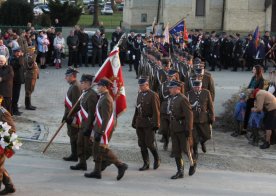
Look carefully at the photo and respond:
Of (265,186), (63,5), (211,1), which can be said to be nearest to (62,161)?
(265,186)

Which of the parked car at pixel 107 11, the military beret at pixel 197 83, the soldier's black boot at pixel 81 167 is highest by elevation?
the parked car at pixel 107 11

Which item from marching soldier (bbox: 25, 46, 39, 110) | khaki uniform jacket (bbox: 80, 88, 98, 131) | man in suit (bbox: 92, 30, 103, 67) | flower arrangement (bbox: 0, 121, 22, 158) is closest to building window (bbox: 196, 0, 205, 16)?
man in suit (bbox: 92, 30, 103, 67)

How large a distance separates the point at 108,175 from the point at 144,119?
1274 millimetres

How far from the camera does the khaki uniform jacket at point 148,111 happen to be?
12.0 meters

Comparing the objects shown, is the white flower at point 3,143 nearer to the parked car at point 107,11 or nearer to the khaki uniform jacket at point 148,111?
the khaki uniform jacket at point 148,111

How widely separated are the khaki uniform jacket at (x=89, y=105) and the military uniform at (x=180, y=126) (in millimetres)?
1405

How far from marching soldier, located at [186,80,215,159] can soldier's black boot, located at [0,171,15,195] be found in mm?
4223

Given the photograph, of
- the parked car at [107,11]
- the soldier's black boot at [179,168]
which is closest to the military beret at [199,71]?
the soldier's black boot at [179,168]

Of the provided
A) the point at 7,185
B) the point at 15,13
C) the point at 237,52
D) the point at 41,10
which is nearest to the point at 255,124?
the point at 7,185

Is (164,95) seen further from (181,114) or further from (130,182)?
(130,182)

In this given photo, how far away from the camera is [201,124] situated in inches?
519

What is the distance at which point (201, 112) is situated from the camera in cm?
1309

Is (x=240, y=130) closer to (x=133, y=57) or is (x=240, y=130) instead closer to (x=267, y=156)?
(x=267, y=156)

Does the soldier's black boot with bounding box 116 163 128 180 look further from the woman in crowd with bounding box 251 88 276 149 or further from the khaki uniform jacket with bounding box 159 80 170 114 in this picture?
the woman in crowd with bounding box 251 88 276 149
